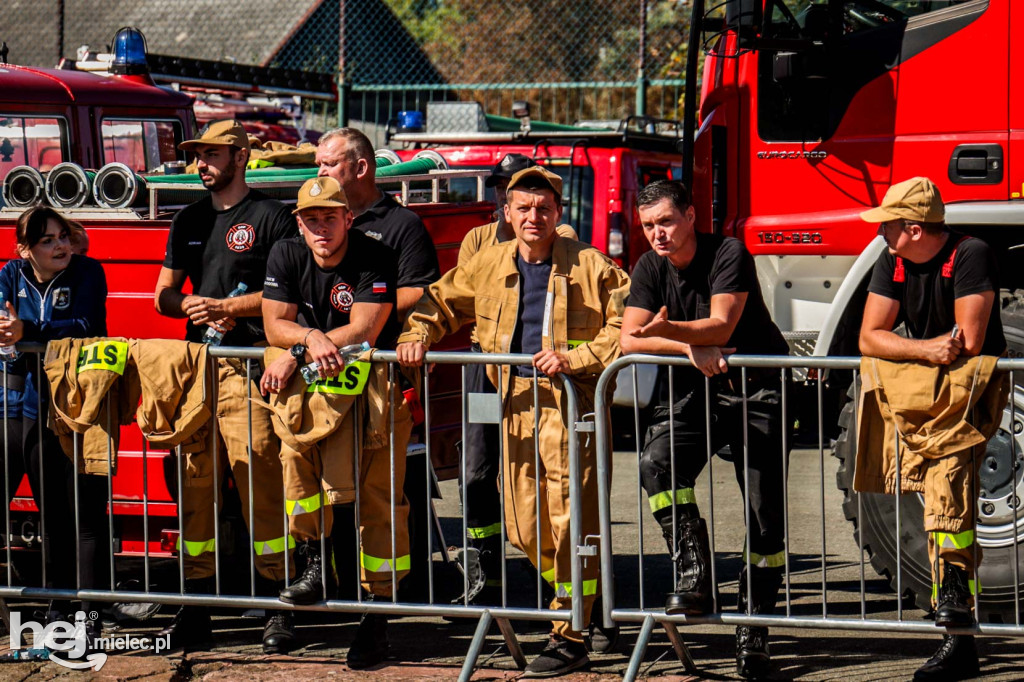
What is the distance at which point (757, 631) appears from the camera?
16.5 ft

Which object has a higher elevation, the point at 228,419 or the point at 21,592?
the point at 228,419

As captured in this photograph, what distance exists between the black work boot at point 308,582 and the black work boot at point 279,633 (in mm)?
244

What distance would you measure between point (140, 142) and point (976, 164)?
5.00 m

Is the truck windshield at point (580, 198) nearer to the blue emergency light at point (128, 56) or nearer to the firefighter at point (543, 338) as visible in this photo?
the blue emergency light at point (128, 56)

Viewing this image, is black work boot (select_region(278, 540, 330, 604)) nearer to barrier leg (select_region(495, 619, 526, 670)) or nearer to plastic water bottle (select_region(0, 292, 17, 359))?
barrier leg (select_region(495, 619, 526, 670))

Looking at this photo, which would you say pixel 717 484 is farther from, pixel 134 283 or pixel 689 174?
pixel 134 283

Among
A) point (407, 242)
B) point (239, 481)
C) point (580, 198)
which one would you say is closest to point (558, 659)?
point (239, 481)

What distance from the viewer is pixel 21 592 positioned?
17.8 ft

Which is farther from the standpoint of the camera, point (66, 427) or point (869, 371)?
point (66, 427)

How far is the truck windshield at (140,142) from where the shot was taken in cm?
804

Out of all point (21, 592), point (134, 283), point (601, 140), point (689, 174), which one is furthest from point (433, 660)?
point (601, 140)

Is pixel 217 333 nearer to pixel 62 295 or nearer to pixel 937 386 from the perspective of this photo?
pixel 62 295

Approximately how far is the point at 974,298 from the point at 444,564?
3.13 m

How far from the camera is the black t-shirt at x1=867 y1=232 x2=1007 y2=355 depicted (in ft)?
15.3
